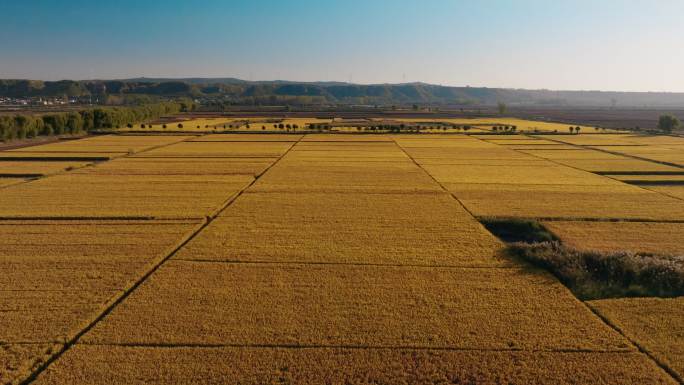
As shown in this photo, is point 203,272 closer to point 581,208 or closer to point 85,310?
point 85,310

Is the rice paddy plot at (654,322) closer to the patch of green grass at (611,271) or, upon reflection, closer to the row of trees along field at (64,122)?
the patch of green grass at (611,271)

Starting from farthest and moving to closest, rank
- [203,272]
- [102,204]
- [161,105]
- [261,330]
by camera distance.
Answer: [161,105] < [102,204] < [203,272] < [261,330]

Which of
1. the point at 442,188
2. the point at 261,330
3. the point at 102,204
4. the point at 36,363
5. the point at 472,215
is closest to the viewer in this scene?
the point at 36,363

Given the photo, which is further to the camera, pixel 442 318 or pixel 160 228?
pixel 160 228

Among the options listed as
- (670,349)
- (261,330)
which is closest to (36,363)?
(261,330)

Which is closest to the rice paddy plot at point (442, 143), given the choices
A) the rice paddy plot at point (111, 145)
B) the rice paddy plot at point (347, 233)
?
the rice paddy plot at point (111, 145)

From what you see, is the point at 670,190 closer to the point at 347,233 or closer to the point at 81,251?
the point at 347,233

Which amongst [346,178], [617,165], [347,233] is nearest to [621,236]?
[347,233]
